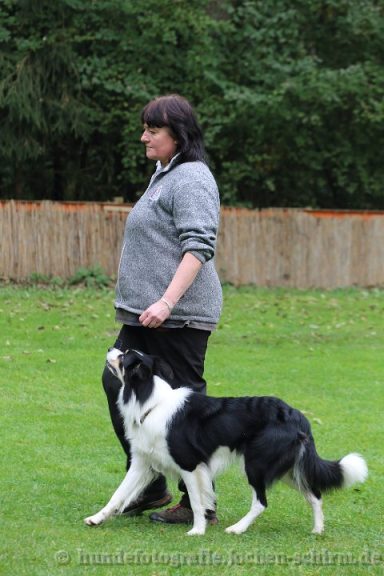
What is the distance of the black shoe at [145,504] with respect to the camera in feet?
19.8

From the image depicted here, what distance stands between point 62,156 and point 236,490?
19771mm

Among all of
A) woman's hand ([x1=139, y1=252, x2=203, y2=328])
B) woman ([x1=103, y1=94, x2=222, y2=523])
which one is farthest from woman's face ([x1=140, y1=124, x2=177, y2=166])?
woman's hand ([x1=139, y1=252, x2=203, y2=328])

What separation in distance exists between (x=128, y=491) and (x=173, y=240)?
1.46m

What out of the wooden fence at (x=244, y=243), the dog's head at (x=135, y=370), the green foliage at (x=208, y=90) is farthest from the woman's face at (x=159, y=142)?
the green foliage at (x=208, y=90)

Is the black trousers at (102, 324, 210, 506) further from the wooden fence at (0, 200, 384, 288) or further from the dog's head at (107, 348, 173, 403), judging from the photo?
the wooden fence at (0, 200, 384, 288)

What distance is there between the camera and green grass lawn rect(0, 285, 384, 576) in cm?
512

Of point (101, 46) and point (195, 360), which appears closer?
point (195, 360)

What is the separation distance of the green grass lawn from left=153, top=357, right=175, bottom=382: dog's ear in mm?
821

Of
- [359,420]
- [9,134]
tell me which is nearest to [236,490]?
[359,420]

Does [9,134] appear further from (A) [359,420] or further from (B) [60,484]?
(B) [60,484]

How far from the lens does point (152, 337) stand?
5750mm

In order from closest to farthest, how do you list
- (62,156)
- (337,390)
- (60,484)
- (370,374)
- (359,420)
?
(60,484), (359,420), (337,390), (370,374), (62,156)

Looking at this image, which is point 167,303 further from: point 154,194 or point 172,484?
Answer: point 172,484

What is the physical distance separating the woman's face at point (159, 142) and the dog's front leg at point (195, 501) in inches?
70.6
